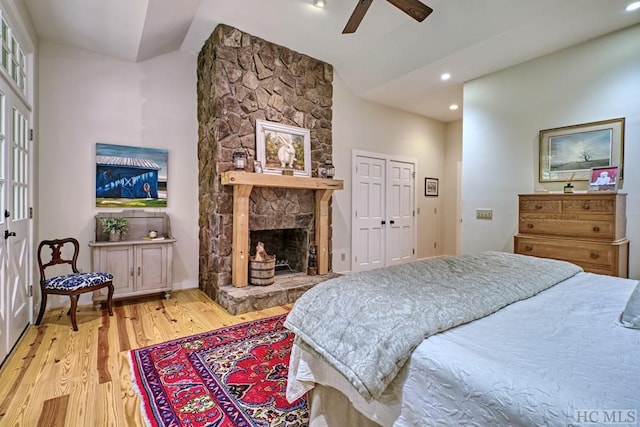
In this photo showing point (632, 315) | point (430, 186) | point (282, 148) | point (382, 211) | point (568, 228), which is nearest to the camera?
point (632, 315)

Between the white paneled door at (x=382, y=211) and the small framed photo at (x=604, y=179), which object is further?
the white paneled door at (x=382, y=211)

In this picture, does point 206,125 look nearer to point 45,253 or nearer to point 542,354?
point 45,253

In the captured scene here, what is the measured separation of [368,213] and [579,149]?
2.87 m

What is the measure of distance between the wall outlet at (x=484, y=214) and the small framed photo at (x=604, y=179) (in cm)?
115

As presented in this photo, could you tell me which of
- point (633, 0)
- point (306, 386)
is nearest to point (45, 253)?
point (306, 386)

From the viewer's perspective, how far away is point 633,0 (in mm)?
2768

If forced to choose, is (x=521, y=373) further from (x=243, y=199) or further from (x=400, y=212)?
(x=400, y=212)

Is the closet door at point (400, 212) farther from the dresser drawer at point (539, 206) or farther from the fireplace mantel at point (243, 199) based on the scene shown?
the dresser drawer at point (539, 206)

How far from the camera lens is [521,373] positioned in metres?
0.83

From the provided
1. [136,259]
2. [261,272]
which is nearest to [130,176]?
[136,259]

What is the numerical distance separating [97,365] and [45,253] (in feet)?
6.26

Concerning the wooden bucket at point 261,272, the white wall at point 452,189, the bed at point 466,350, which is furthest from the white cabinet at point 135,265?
the white wall at point 452,189

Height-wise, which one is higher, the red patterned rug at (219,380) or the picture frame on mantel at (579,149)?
the picture frame on mantel at (579,149)

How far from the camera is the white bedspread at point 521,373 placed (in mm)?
745
